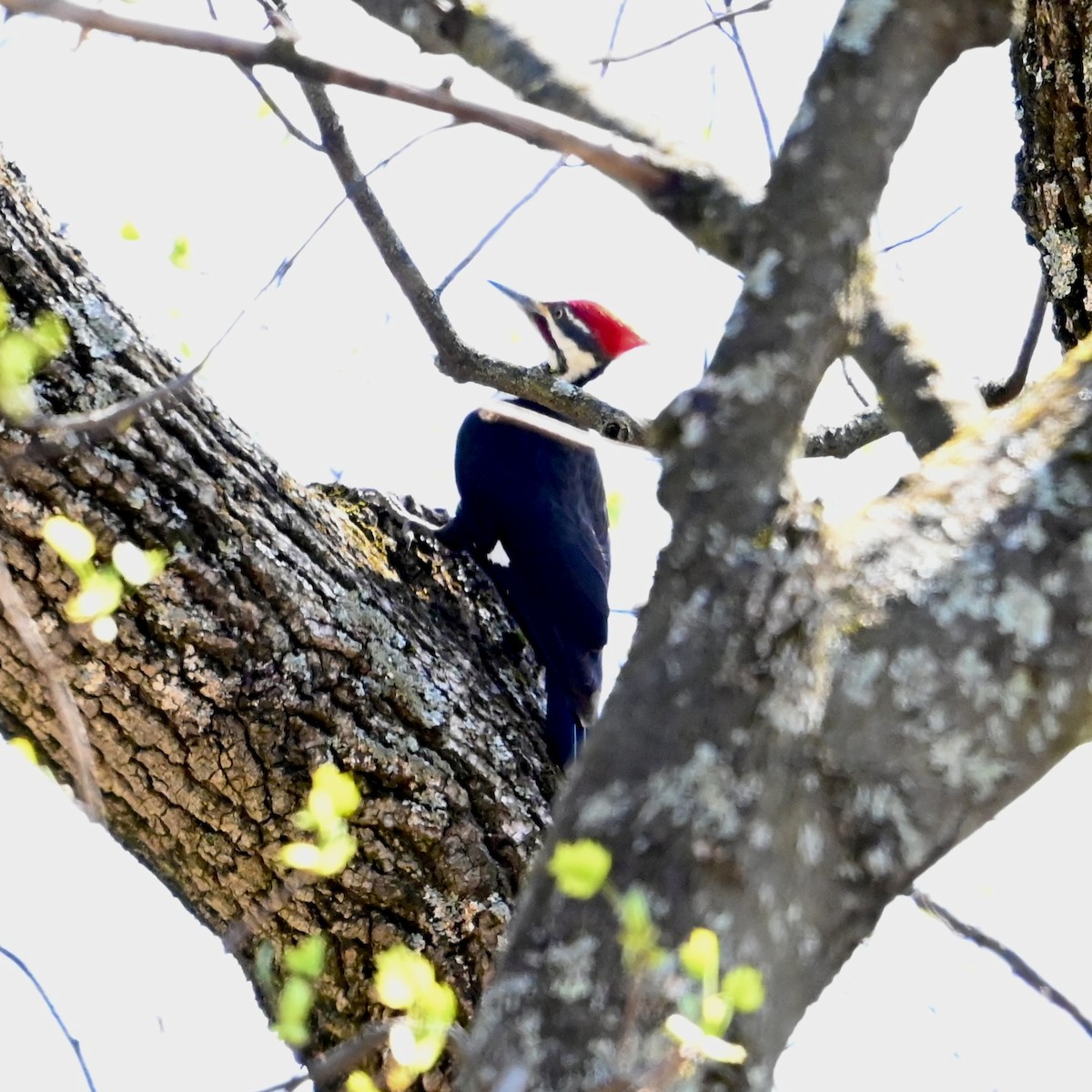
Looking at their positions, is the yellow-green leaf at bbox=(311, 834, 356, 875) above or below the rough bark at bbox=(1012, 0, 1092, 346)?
below

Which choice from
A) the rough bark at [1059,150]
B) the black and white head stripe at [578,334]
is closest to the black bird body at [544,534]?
the black and white head stripe at [578,334]

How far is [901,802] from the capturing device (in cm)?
91

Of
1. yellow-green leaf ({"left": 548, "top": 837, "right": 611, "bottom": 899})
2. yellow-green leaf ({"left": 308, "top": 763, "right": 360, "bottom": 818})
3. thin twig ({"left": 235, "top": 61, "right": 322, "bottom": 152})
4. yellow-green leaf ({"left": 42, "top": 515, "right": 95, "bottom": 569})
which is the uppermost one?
thin twig ({"left": 235, "top": 61, "right": 322, "bottom": 152})

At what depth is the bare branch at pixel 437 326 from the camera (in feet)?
7.20

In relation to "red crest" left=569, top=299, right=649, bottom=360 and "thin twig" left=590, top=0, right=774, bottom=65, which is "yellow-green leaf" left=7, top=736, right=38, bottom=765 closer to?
"thin twig" left=590, top=0, right=774, bottom=65

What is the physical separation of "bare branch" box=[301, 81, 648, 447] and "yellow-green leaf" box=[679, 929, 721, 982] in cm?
143

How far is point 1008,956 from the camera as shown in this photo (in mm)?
1249

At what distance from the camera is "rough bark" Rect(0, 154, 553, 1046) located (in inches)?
65.8

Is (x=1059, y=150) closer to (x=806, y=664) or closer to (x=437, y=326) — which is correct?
(x=437, y=326)

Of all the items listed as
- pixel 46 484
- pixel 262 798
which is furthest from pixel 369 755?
pixel 46 484

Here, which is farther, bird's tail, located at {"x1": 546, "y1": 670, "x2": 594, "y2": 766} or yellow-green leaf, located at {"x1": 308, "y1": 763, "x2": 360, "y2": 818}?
bird's tail, located at {"x1": 546, "y1": 670, "x2": 594, "y2": 766}

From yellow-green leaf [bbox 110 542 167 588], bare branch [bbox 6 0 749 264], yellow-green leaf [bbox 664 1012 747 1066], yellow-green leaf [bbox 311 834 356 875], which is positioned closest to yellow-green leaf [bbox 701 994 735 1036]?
yellow-green leaf [bbox 664 1012 747 1066]

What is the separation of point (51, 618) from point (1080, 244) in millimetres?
1449

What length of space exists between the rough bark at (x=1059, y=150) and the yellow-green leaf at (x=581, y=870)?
1411mm
